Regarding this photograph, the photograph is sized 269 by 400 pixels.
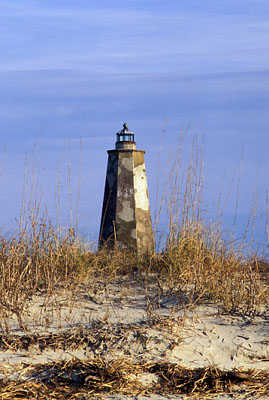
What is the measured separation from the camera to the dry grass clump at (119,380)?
10.4 feet

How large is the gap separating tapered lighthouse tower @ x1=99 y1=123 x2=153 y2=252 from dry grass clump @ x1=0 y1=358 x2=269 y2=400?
10.7ft

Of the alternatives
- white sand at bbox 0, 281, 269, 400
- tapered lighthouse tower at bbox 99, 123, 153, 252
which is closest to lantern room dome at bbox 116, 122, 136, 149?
tapered lighthouse tower at bbox 99, 123, 153, 252

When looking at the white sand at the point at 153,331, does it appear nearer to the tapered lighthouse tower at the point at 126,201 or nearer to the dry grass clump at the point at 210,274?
the dry grass clump at the point at 210,274

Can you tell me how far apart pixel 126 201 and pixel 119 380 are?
3750 millimetres

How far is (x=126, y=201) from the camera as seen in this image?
6832 mm

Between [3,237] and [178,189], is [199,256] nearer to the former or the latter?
[178,189]

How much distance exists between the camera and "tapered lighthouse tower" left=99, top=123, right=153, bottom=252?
6746mm

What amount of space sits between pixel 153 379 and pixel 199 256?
6.77ft

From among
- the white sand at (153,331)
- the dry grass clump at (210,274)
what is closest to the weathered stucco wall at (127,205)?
the dry grass clump at (210,274)

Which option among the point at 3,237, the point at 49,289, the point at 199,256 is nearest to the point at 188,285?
the point at 199,256

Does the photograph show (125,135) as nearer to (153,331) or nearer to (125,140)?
(125,140)

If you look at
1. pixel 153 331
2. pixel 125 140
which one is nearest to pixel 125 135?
pixel 125 140

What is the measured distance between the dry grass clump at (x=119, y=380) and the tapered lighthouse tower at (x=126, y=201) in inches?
128

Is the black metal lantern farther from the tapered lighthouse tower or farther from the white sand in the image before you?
the white sand
